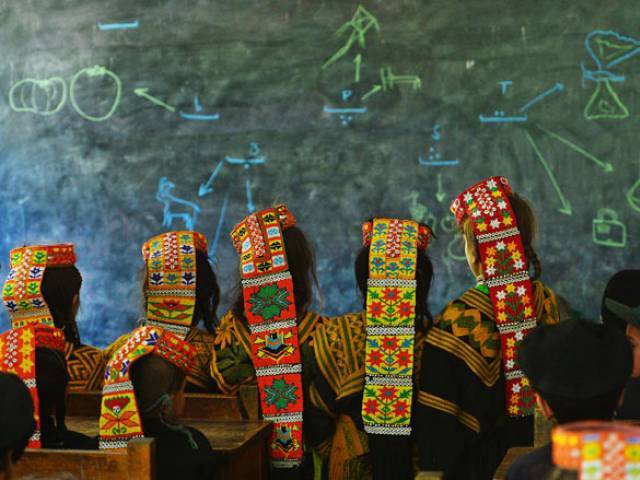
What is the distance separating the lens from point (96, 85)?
527cm

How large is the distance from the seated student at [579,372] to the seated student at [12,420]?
872 millimetres

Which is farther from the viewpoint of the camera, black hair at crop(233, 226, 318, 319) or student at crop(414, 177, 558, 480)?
black hair at crop(233, 226, 318, 319)

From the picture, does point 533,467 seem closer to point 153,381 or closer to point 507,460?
point 507,460

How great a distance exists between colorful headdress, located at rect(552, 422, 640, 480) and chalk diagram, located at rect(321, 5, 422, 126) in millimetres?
3851

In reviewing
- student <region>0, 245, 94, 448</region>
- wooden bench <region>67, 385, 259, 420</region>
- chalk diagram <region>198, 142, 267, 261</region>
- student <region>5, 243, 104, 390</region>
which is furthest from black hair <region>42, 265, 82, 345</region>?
chalk diagram <region>198, 142, 267, 261</region>

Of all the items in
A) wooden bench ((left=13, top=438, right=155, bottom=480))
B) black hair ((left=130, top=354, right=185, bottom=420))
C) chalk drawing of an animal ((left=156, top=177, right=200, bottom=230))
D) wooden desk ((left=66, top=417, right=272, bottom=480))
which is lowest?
wooden desk ((left=66, top=417, right=272, bottom=480))

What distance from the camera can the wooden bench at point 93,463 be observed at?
6.61 feet

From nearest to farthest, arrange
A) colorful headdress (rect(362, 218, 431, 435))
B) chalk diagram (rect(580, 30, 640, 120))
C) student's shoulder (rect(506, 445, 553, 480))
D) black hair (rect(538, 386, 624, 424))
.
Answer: student's shoulder (rect(506, 445, 553, 480))
black hair (rect(538, 386, 624, 424))
colorful headdress (rect(362, 218, 431, 435))
chalk diagram (rect(580, 30, 640, 120))

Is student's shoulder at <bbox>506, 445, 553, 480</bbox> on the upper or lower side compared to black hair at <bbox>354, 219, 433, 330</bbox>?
lower

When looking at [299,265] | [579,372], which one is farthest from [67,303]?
[579,372]

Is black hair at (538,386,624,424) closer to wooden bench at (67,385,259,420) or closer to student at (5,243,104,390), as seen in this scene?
wooden bench at (67,385,259,420)

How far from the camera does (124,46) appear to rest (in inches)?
206

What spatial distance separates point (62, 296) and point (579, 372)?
2393mm

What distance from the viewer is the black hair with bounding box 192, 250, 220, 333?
11.4 ft
